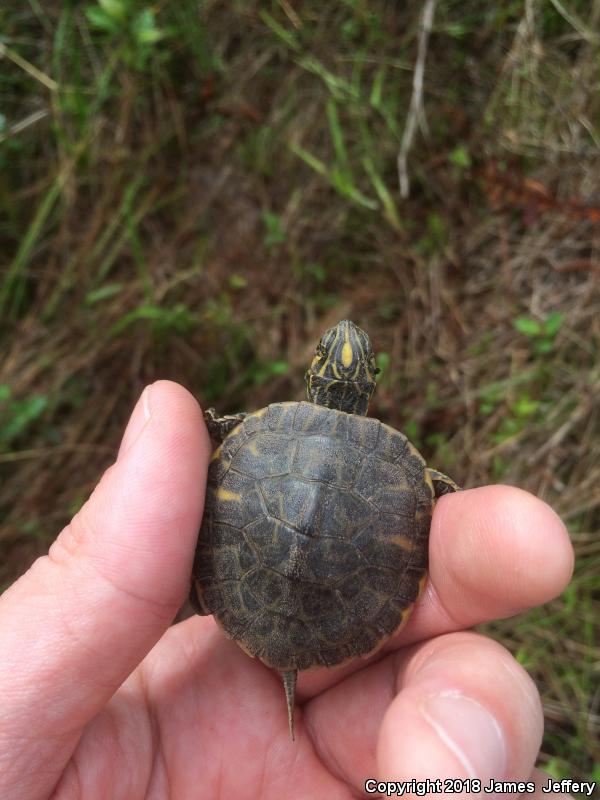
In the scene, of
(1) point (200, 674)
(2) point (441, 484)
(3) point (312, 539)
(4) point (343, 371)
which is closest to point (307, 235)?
(4) point (343, 371)

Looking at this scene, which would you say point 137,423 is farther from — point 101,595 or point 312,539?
point 312,539

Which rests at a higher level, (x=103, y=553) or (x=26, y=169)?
(x=26, y=169)

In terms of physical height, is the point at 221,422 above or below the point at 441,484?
above

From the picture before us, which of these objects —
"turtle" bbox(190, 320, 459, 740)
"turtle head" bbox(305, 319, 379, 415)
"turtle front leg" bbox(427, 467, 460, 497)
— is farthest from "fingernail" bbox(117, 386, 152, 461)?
"turtle front leg" bbox(427, 467, 460, 497)

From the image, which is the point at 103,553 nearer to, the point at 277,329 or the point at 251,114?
the point at 277,329

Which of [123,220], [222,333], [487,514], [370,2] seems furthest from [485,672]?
[370,2]

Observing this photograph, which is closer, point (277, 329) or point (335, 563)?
point (335, 563)
